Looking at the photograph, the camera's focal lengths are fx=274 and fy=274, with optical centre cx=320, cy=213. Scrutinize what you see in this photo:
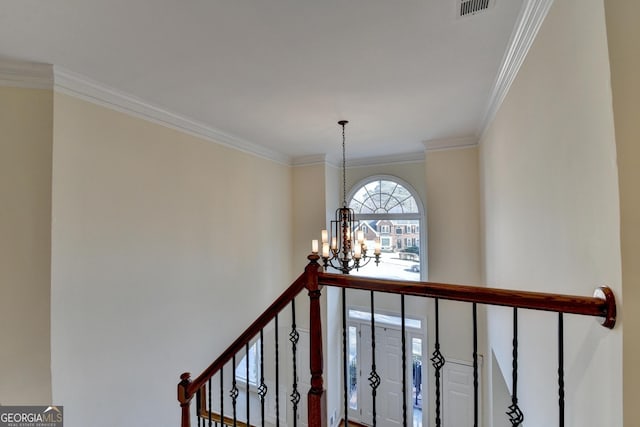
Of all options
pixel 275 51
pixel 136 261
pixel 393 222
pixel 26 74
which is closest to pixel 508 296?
pixel 275 51

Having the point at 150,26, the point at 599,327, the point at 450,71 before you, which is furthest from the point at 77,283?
the point at 450,71

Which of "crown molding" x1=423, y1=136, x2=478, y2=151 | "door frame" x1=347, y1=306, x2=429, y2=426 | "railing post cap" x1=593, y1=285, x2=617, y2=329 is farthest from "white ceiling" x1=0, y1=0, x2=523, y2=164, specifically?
"door frame" x1=347, y1=306, x2=429, y2=426

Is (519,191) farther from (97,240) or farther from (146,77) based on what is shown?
(97,240)

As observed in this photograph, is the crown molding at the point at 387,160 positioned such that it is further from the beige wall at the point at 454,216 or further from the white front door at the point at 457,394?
the white front door at the point at 457,394

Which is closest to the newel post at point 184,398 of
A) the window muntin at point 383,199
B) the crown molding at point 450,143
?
the crown molding at point 450,143

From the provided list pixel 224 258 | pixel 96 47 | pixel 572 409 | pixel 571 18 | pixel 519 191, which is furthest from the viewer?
pixel 224 258

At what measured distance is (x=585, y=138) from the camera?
1.01m

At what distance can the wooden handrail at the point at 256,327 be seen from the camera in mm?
1396

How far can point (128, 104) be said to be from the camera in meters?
2.40

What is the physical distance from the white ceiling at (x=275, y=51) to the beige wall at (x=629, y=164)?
2.71 feet

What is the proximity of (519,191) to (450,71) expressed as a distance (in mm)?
1014

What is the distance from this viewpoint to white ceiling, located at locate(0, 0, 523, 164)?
56.6 inches

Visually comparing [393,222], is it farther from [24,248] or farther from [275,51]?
[24,248]

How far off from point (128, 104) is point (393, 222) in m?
A: 4.14
